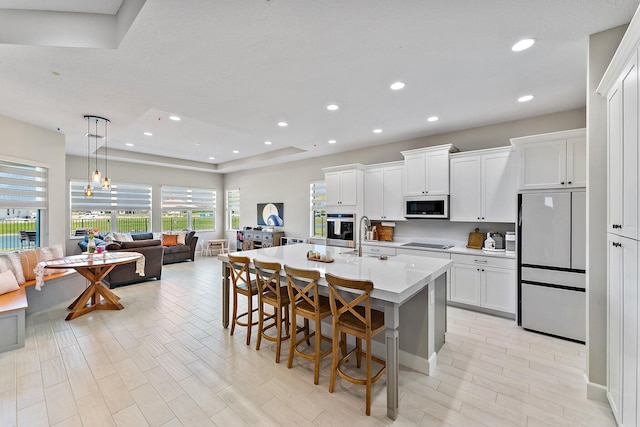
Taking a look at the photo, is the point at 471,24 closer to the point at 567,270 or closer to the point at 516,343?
the point at 567,270

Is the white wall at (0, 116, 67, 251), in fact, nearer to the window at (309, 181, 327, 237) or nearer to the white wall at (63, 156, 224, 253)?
the white wall at (63, 156, 224, 253)

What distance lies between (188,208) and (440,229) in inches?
303

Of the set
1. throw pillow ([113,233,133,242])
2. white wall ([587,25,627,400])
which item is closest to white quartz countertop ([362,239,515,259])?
white wall ([587,25,627,400])

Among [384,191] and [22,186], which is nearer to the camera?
[22,186]

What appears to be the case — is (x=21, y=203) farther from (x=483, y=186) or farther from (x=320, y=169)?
(x=483, y=186)

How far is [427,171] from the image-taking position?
438 cm

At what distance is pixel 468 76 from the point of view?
2.65m

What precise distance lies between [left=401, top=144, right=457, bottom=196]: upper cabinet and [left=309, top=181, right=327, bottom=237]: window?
2.56m

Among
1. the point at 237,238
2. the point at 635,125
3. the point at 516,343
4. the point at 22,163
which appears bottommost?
the point at 516,343

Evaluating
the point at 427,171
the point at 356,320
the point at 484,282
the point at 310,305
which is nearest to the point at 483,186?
the point at 427,171

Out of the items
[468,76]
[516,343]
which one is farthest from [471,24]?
[516,343]

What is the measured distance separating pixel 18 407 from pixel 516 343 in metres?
4.53

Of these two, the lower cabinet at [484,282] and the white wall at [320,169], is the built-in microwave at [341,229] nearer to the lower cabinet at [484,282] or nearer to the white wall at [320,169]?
the white wall at [320,169]

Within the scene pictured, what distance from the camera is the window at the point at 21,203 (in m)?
3.94
